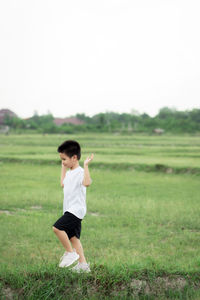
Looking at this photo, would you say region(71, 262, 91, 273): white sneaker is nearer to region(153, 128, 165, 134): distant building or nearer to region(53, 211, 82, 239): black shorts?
region(53, 211, 82, 239): black shorts

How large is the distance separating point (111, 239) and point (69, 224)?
7.25ft

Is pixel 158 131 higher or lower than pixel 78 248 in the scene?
higher

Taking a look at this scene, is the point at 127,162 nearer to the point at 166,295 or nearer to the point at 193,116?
the point at 166,295

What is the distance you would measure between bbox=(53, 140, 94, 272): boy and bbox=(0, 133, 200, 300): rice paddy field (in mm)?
167

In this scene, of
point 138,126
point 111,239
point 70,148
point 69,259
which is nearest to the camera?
point 69,259

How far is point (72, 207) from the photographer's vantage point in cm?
376

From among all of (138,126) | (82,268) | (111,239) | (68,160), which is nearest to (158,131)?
(138,126)

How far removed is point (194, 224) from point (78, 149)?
374 cm

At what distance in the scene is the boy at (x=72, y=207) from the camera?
3699 millimetres

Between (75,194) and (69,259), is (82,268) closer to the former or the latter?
(69,259)

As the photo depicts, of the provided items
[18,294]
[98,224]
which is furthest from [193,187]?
[18,294]

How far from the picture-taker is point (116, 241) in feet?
18.7

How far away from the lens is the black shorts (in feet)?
12.2

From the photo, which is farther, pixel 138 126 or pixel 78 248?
pixel 138 126
